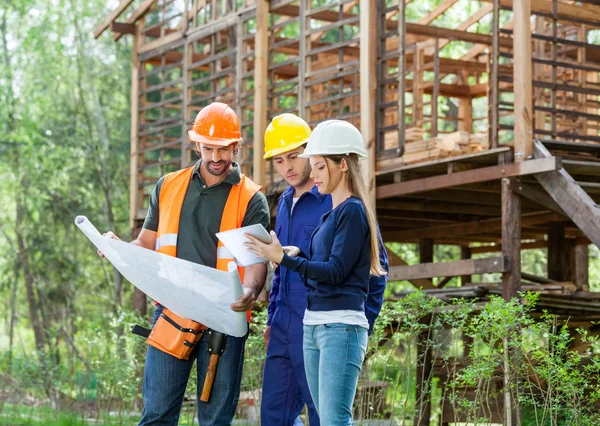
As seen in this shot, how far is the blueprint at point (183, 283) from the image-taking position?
192 inches

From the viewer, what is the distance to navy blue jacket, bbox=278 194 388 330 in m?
4.46

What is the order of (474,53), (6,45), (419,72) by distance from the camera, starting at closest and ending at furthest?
(419,72)
(474,53)
(6,45)

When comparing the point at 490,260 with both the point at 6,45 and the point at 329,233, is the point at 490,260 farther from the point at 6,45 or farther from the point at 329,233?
the point at 6,45

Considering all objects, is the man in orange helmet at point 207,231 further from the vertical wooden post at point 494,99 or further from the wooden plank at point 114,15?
the wooden plank at point 114,15

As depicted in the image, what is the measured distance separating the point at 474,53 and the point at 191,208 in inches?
501

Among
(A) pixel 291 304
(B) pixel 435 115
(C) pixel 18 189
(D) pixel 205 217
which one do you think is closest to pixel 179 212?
(D) pixel 205 217

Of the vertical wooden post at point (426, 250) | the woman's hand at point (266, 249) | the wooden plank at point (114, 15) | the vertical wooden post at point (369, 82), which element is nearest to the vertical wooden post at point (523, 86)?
the vertical wooden post at point (369, 82)

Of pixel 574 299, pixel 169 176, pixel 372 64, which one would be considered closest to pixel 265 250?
pixel 169 176

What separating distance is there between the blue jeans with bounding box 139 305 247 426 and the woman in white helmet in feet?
1.97

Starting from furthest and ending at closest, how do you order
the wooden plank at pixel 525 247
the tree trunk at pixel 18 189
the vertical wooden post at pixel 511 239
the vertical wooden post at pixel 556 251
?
the tree trunk at pixel 18 189, the wooden plank at pixel 525 247, the vertical wooden post at pixel 556 251, the vertical wooden post at pixel 511 239

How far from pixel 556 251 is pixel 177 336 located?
9822 mm

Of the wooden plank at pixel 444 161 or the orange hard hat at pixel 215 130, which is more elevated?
the wooden plank at pixel 444 161

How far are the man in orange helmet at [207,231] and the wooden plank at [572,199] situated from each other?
15.8 ft

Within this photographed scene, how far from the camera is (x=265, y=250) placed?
14.6 feet
